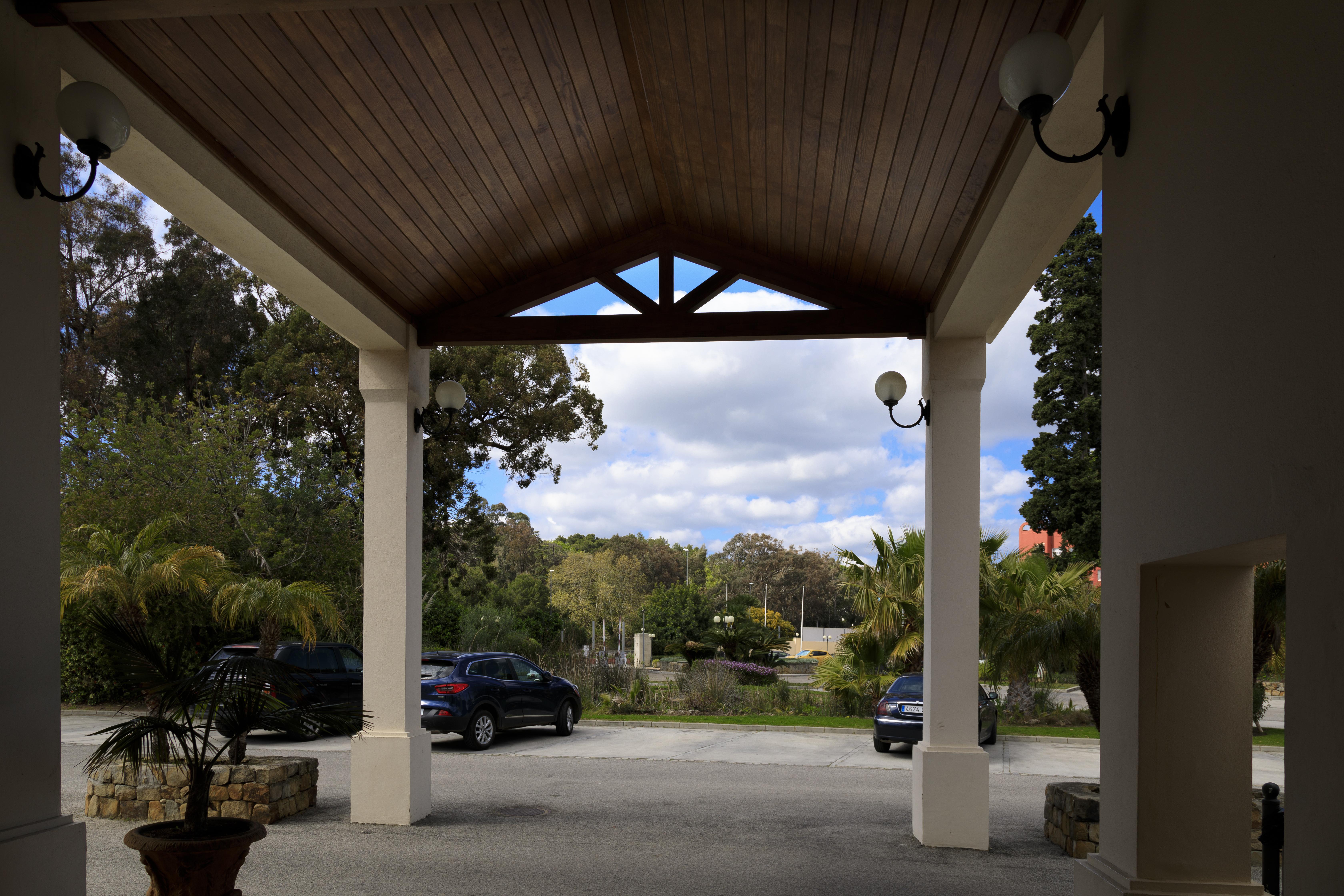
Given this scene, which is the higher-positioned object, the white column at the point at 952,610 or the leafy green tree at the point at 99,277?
the leafy green tree at the point at 99,277

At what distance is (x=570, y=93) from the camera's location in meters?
5.66

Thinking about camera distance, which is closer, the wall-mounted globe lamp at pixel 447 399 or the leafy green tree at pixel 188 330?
the wall-mounted globe lamp at pixel 447 399

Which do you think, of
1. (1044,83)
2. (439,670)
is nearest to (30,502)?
(1044,83)

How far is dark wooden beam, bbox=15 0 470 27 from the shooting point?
3.74m

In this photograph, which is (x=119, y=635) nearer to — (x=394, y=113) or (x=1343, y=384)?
(x=394, y=113)

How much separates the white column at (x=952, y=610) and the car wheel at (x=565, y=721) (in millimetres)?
7894

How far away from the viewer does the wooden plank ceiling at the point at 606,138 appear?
441 cm

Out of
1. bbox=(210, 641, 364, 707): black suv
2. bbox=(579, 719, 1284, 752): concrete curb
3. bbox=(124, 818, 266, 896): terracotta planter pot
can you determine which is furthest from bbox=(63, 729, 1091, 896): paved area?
bbox=(579, 719, 1284, 752): concrete curb

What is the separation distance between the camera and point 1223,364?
7.71ft

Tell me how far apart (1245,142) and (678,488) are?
3179 inches

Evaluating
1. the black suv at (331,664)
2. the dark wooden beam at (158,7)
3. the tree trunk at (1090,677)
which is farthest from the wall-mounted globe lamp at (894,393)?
the black suv at (331,664)

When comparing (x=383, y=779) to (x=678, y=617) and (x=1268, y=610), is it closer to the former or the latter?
(x=1268, y=610)

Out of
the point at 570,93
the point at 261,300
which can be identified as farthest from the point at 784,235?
the point at 261,300

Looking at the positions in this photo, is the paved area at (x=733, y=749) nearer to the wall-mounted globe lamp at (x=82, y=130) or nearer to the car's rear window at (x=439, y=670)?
the car's rear window at (x=439, y=670)
